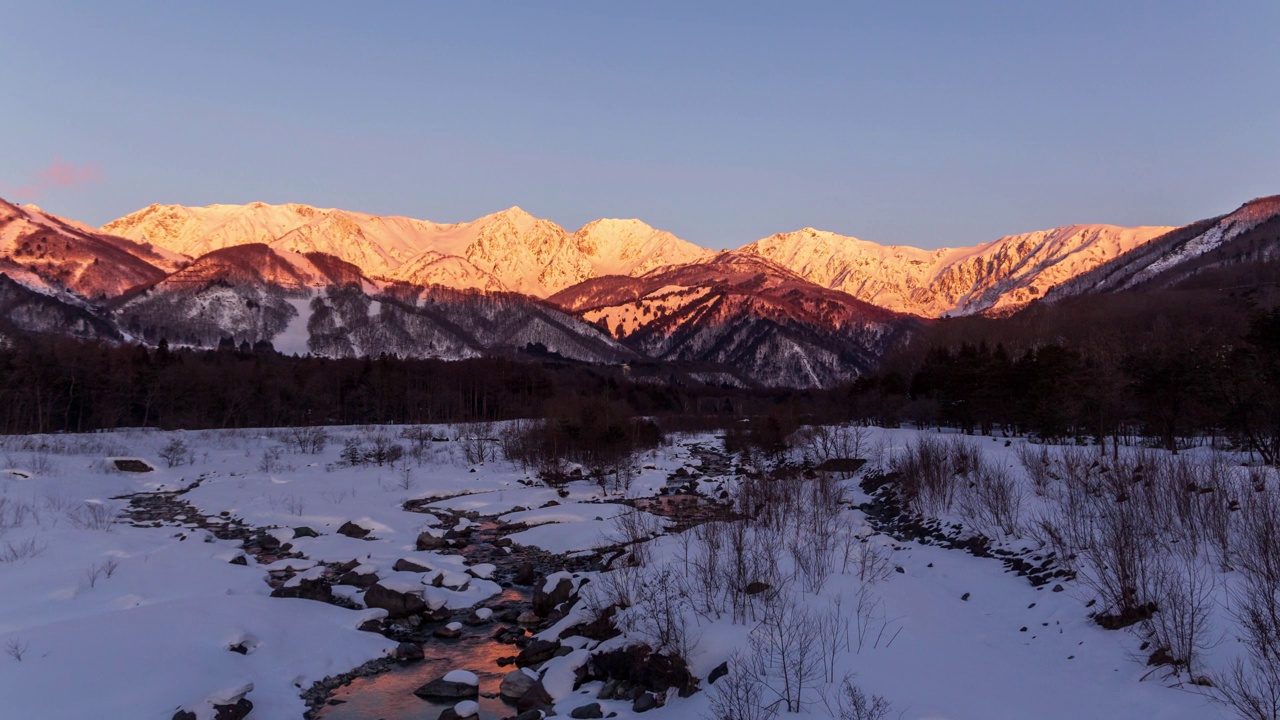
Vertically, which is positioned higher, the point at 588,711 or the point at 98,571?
the point at 98,571

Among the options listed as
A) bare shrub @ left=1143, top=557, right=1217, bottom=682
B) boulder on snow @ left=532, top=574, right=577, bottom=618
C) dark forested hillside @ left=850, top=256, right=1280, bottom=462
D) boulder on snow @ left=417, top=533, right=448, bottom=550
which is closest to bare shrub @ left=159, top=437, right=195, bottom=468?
boulder on snow @ left=417, top=533, right=448, bottom=550

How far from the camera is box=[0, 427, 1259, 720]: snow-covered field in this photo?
1059cm

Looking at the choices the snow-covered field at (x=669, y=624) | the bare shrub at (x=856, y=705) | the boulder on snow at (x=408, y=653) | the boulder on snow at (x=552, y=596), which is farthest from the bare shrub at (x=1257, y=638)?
the boulder on snow at (x=408, y=653)

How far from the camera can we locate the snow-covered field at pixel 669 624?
1059 centimetres

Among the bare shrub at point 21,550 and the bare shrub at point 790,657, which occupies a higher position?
the bare shrub at point 21,550

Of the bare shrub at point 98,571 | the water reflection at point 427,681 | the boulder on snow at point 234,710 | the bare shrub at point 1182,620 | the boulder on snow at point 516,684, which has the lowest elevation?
the water reflection at point 427,681

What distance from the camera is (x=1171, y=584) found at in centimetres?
1118

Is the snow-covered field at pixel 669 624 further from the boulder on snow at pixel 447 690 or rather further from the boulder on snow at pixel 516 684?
the boulder on snow at pixel 447 690

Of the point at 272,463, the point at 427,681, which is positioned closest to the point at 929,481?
the point at 427,681

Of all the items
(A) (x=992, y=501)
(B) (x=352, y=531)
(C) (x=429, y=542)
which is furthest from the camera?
(B) (x=352, y=531)

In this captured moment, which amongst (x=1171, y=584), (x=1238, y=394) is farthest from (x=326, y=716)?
(x=1238, y=394)

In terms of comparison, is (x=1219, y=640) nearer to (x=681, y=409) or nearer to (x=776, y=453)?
(x=776, y=453)

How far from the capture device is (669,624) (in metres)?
13.0

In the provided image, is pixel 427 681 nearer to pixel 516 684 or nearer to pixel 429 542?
pixel 516 684
